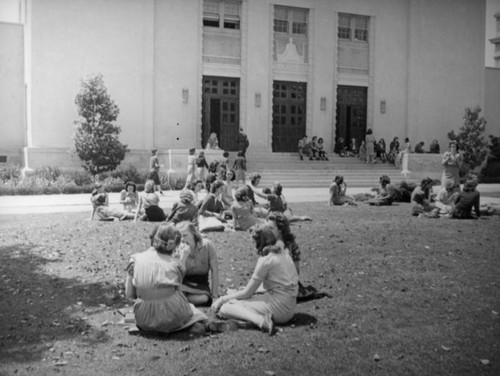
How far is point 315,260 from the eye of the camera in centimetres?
922

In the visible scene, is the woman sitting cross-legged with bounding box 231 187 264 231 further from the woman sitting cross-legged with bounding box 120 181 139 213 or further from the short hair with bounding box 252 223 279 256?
the short hair with bounding box 252 223 279 256

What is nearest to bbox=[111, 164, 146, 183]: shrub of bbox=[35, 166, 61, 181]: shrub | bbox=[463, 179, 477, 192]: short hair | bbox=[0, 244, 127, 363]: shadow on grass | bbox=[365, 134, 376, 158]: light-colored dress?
bbox=[35, 166, 61, 181]: shrub

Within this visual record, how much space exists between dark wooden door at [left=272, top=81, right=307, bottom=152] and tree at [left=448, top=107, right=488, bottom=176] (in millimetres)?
9372

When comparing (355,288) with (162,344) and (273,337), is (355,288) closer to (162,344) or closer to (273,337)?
(273,337)

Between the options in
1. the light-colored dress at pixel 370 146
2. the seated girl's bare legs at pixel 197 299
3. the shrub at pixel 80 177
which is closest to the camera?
the seated girl's bare legs at pixel 197 299

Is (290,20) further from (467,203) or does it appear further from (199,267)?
(199,267)

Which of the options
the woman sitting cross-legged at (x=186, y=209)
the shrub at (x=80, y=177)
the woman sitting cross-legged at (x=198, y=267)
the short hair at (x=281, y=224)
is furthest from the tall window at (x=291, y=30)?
the woman sitting cross-legged at (x=198, y=267)

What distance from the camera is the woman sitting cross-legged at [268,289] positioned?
6.05 metres

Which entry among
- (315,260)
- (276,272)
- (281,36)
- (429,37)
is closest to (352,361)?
(276,272)

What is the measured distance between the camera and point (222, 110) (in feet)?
97.8

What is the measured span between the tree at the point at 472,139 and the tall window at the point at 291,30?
10.4 m

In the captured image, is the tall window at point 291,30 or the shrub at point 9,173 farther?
the tall window at point 291,30

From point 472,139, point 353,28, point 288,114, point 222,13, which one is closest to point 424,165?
point 472,139

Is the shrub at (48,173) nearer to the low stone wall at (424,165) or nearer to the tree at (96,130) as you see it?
the tree at (96,130)
